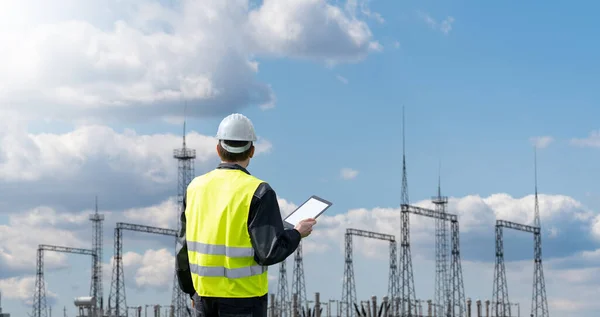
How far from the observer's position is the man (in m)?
6.44

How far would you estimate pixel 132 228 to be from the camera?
10162cm

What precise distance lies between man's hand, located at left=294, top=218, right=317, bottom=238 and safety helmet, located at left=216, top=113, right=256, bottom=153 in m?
0.66

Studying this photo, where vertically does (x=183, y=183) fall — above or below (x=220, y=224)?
above

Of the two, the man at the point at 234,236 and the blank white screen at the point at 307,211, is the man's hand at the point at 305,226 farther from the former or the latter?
the blank white screen at the point at 307,211

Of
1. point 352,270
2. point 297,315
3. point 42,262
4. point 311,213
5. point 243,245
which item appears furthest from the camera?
point 42,262

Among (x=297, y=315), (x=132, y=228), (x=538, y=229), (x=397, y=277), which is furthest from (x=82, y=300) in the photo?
(x=538, y=229)

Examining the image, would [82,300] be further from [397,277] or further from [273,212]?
[273,212]

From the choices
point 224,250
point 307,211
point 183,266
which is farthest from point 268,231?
point 183,266

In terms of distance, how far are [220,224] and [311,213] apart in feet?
2.60

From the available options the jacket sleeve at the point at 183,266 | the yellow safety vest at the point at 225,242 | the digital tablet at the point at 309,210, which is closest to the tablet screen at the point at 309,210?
the digital tablet at the point at 309,210

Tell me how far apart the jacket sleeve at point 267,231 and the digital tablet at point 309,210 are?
1.46ft

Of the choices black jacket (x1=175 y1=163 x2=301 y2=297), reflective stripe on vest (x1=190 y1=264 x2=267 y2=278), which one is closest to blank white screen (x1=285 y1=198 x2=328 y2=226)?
black jacket (x1=175 y1=163 x2=301 y2=297)

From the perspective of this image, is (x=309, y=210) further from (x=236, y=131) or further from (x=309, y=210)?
(x=236, y=131)

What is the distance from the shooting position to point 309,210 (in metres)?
7.02
